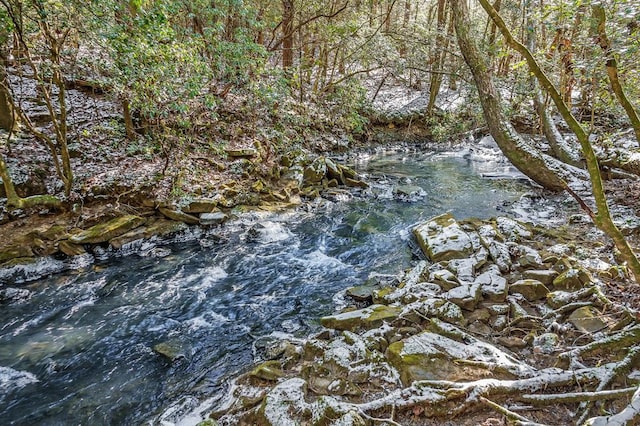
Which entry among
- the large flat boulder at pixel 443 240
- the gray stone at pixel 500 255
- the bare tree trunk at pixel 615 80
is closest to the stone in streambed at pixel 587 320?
the gray stone at pixel 500 255

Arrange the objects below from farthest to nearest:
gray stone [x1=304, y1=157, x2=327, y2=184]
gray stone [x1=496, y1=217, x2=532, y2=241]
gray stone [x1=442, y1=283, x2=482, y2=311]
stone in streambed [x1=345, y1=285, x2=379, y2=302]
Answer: gray stone [x1=304, y1=157, x2=327, y2=184] → gray stone [x1=496, y1=217, x2=532, y2=241] → stone in streambed [x1=345, y1=285, x2=379, y2=302] → gray stone [x1=442, y1=283, x2=482, y2=311]

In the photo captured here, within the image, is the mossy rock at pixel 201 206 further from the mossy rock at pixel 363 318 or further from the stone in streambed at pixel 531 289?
the stone in streambed at pixel 531 289

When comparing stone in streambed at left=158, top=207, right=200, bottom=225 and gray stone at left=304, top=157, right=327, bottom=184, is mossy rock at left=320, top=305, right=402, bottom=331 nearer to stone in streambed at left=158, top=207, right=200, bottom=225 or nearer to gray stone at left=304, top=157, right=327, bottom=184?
stone in streambed at left=158, top=207, right=200, bottom=225

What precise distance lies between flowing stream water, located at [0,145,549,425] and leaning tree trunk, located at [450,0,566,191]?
1063mm

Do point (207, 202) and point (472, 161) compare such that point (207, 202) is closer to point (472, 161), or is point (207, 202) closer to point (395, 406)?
point (395, 406)

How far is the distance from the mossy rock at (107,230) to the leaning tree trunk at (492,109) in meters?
7.70

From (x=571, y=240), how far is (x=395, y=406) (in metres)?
4.71

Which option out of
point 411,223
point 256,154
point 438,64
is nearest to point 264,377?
point 411,223

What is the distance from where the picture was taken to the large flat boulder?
5.92m

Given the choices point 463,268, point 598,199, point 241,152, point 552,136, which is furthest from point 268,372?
point 552,136

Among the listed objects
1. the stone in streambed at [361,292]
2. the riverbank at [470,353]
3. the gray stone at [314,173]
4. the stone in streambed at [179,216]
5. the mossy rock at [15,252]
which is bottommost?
the stone in streambed at [361,292]

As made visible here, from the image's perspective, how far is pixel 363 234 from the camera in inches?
320

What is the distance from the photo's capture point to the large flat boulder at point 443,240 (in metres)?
5.92

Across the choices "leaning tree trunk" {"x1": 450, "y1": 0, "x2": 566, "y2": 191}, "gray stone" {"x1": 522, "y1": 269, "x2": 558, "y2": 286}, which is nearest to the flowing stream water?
"leaning tree trunk" {"x1": 450, "y1": 0, "x2": 566, "y2": 191}
